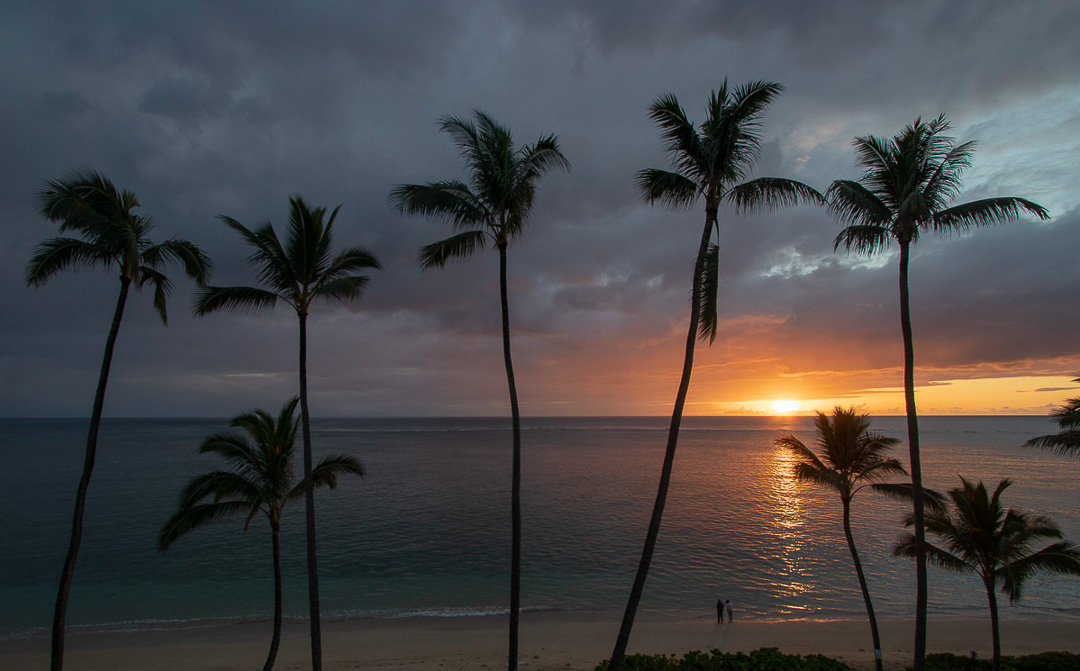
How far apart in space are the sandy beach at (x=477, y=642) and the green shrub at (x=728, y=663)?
5305 mm

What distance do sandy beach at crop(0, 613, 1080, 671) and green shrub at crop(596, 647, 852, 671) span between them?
5.31 meters

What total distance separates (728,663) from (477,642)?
12539mm

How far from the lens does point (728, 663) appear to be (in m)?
13.6

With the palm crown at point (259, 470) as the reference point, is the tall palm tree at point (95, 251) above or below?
above

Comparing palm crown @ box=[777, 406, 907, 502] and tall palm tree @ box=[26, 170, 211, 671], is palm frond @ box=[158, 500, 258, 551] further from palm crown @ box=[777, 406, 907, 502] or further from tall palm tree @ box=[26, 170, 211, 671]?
palm crown @ box=[777, 406, 907, 502]

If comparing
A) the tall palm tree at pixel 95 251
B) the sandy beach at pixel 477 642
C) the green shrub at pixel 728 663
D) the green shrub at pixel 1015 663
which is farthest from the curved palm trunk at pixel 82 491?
the green shrub at pixel 1015 663

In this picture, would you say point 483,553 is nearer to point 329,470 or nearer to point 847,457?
point 329,470

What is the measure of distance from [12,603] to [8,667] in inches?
393

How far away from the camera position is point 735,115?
34.1 feet

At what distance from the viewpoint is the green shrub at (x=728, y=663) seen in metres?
13.1

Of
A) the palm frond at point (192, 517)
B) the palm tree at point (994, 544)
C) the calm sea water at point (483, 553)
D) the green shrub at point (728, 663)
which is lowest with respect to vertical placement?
the calm sea water at point (483, 553)

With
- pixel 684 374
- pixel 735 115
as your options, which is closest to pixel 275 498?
pixel 684 374

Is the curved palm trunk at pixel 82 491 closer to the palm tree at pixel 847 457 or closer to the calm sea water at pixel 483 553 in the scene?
the calm sea water at pixel 483 553

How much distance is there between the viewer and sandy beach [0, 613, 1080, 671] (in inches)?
788
